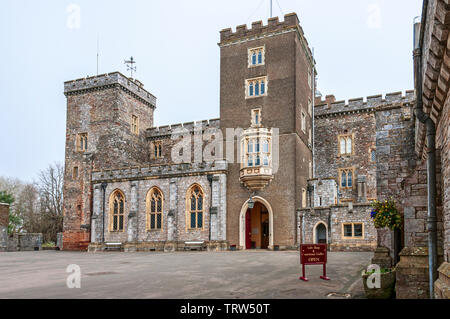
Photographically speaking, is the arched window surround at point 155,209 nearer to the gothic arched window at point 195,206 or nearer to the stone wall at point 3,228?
the gothic arched window at point 195,206

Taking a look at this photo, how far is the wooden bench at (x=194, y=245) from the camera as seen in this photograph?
94.0 ft

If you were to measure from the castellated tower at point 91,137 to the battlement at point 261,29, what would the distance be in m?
10.4

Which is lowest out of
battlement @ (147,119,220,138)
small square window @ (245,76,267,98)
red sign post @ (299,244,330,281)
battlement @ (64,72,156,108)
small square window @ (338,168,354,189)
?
red sign post @ (299,244,330,281)

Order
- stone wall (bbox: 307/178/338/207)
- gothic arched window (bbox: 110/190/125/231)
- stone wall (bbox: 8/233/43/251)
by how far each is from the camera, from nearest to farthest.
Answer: stone wall (bbox: 307/178/338/207)
gothic arched window (bbox: 110/190/125/231)
stone wall (bbox: 8/233/43/251)

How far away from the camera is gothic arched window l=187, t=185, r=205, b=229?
96.7ft

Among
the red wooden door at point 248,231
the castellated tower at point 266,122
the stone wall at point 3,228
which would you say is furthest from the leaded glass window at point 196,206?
the stone wall at point 3,228

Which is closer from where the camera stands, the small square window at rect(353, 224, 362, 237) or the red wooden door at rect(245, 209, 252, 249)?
the small square window at rect(353, 224, 362, 237)

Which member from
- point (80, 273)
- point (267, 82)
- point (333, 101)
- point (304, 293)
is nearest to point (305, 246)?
point (304, 293)

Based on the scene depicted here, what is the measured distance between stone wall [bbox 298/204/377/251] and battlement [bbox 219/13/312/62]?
41.1 feet

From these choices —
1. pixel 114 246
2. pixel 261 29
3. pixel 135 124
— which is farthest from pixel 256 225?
pixel 135 124

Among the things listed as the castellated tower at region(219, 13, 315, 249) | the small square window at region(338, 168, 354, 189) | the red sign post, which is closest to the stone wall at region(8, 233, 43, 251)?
the castellated tower at region(219, 13, 315, 249)

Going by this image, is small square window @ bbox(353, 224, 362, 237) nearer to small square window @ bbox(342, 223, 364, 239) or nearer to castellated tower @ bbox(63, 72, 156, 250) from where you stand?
small square window @ bbox(342, 223, 364, 239)

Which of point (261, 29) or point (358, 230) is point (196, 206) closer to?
point (358, 230)
